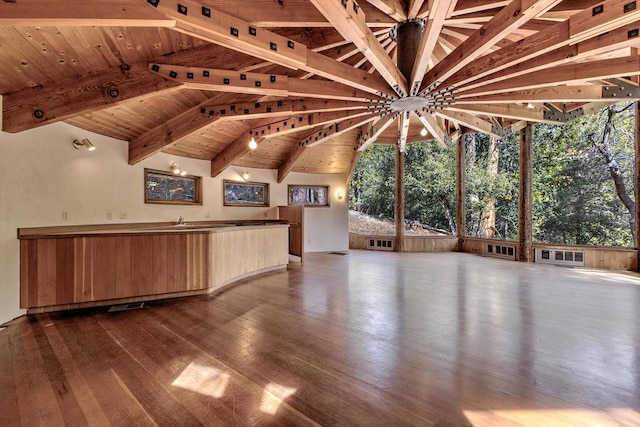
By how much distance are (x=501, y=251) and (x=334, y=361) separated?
7.22m

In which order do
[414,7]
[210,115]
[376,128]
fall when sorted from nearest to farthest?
1. [414,7]
2. [210,115]
3. [376,128]

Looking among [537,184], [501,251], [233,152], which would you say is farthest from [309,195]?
[537,184]

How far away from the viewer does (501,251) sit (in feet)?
25.5

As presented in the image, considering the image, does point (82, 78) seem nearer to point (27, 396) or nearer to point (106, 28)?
point (106, 28)

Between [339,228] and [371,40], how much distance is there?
7134mm

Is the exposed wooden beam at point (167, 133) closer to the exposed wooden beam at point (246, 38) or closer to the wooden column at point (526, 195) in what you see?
the exposed wooden beam at point (246, 38)

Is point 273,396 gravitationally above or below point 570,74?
below

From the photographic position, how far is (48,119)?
10.7 feet

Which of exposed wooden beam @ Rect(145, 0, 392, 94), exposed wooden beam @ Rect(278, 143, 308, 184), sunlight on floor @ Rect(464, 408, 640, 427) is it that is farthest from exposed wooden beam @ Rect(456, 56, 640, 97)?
exposed wooden beam @ Rect(278, 143, 308, 184)

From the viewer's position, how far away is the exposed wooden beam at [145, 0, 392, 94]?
1.90 m

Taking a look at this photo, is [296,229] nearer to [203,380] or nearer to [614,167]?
[203,380]

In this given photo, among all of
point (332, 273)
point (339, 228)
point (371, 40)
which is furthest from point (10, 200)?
point (339, 228)

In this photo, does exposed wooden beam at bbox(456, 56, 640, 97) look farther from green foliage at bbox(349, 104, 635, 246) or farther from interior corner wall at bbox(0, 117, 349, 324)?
green foliage at bbox(349, 104, 635, 246)

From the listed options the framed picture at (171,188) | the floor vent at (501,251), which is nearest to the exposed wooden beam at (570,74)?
the framed picture at (171,188)
